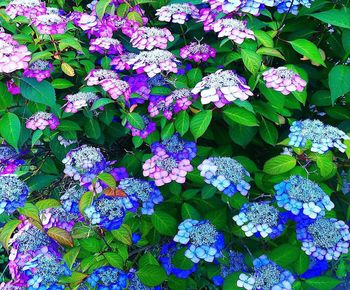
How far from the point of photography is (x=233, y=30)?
1307 millimetres

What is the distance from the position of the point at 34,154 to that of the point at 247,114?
2.80 feet

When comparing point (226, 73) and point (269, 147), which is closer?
point (226, 73)

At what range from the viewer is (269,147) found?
1762mm

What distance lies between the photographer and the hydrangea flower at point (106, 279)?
1164mm

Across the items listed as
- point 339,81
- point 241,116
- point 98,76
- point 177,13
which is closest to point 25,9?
point 98,76

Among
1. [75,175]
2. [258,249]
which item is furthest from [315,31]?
[75,175]

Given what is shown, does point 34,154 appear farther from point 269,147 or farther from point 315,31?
point 315,31

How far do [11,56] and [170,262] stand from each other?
2.64 ft

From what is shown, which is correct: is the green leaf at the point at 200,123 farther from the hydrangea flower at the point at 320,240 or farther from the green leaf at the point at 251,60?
the hydrangea flower at the point at 320,240

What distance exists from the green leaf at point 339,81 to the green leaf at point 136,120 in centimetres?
56

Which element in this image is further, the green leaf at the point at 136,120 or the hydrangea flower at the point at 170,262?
the hydrangea flower at the point at 170,262

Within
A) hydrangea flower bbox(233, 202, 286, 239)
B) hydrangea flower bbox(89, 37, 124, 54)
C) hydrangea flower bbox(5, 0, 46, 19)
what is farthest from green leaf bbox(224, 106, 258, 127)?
hydrangea flower bbox(5, 0, 46, 19)

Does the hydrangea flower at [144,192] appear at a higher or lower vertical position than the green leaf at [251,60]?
lower

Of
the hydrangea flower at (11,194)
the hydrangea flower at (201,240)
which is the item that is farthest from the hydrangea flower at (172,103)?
the hydrangea flower at (11,194)
